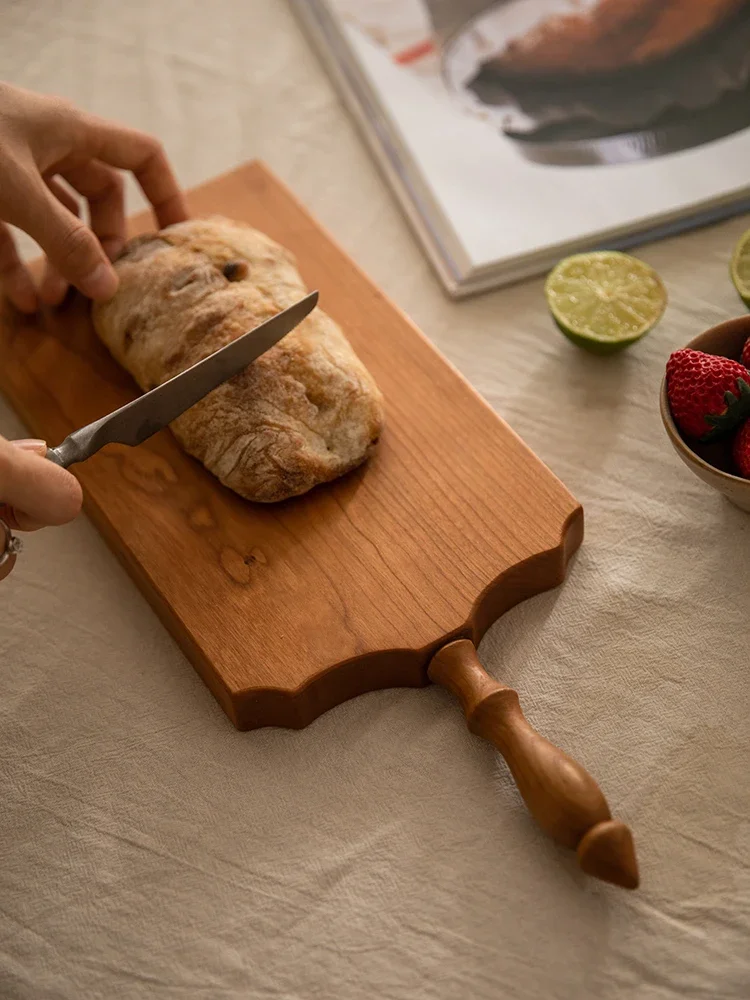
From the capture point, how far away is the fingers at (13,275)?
1.48 m

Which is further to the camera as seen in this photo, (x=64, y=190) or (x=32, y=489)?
(x=64, y=190)

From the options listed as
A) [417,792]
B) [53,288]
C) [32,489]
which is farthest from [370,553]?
[53,288]

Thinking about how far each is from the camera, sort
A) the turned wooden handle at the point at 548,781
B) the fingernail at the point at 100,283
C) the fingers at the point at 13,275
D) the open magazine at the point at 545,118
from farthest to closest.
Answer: the open magazine at the point at 545,118 < the fingers at the point at 13,275 < the fingernail at the point at 100,283 < the turned wooden handle at the point at 548,781

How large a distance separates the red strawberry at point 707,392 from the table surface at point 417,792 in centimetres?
17

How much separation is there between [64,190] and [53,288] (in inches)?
8.4

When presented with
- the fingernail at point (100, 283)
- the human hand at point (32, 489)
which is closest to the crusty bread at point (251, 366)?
the fingernail at point (100, 283)

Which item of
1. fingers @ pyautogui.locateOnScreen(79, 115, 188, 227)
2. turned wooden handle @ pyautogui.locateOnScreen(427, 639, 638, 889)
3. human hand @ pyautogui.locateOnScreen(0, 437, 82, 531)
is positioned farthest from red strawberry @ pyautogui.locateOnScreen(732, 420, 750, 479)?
fingers @ pyautogui.locateOnScreen(79, 115, 188, 227)

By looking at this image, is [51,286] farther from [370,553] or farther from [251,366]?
[370,553]

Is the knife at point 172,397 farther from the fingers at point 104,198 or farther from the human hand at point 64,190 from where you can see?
the fingers at point 104,198

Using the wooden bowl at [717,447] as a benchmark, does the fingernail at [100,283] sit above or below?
above

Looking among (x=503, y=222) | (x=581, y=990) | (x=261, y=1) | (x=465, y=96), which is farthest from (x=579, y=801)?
(x=261, y=1)

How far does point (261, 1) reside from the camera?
2098mm

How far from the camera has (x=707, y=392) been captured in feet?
3.90

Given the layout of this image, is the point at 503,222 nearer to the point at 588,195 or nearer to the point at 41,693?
the point at 588,195
